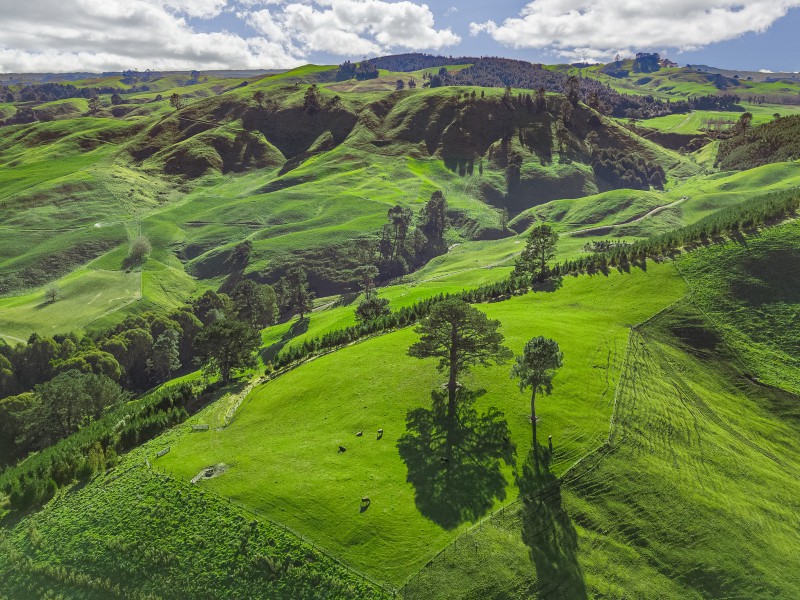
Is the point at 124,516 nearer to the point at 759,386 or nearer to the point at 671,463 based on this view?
the point at 671,463

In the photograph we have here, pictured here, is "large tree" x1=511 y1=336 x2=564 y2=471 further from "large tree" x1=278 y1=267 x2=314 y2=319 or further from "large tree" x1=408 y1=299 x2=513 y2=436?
"large tree" x1=278 y1=267 x2=314 y2=319

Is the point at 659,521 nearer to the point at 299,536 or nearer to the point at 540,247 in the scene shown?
the point at 299,536

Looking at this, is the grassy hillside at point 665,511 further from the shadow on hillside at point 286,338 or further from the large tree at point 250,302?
the large tree at point 250,302

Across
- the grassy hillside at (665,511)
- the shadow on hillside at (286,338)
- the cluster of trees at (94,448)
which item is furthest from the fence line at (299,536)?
the shadow on hillside at (286,338)

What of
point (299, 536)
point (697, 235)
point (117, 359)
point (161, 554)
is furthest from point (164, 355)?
point (697, 235)

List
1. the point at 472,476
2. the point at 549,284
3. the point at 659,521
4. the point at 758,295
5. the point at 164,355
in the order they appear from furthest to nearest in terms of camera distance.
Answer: the point at 164,355, the point at 549,284, the point at 758,295, the point at 472,476, the point at 659,521

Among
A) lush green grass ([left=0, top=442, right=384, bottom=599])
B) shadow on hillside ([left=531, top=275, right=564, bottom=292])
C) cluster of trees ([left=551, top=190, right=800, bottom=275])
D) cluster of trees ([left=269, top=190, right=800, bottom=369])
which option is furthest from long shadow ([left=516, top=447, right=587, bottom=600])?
cluster of trees ([left=551, top=190, right=800, bottom=275])
